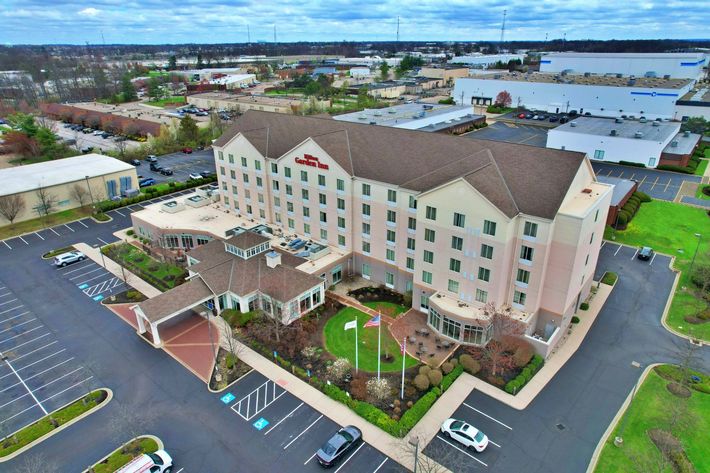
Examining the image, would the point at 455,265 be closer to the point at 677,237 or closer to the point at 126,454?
the point at 126,454

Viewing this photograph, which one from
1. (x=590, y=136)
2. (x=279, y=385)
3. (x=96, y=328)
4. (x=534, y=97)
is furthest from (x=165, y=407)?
(x=534, y=97)

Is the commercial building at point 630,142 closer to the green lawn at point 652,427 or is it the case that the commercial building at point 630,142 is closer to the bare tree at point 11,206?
the green lawn at point 652,427

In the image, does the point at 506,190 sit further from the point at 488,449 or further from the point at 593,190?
the point at 488,449

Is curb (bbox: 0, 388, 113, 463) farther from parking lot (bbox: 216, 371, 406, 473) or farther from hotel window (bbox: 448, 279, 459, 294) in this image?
hotel window (bbox: 448, 279, 459, 294)

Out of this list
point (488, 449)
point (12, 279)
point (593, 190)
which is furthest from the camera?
point (12, 279)

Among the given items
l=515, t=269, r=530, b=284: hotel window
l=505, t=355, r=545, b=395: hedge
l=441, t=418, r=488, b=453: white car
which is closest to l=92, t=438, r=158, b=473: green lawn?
l=441, t=418, r=488, b=453: white car
